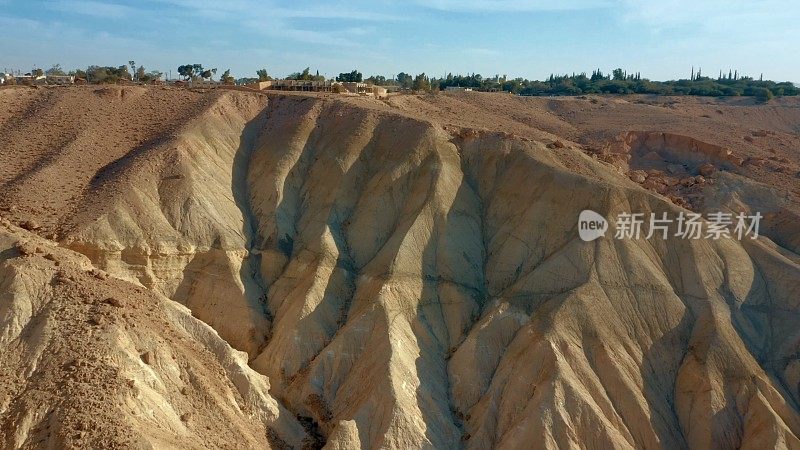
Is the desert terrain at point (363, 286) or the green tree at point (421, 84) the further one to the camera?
the green tree at point (421, 84)

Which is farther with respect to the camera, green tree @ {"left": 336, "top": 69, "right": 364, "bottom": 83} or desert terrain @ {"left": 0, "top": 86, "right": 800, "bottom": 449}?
green tree @ {"left": 336, "top": 69, "right": 364, "bottom": 83}

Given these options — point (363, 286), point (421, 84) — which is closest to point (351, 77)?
point (421, 84)

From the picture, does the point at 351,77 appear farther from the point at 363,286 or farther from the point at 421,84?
the point at 363,286

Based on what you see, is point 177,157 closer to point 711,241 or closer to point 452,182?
point 452,182

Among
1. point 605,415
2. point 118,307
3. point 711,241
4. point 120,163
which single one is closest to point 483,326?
point 605,415

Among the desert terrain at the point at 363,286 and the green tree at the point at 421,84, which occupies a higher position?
the green tree at the point at 421,84

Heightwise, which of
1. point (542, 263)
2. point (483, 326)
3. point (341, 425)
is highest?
point (542, 263)

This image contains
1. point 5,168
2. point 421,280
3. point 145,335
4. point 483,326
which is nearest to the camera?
point 145,335

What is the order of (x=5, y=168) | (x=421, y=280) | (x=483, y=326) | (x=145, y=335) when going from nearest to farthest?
1. (x=145, y=335)
2. (x=483, y=326)
3. (x=421, y=280)
4. (x=5, y=168)

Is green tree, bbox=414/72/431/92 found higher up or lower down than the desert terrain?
higher up
